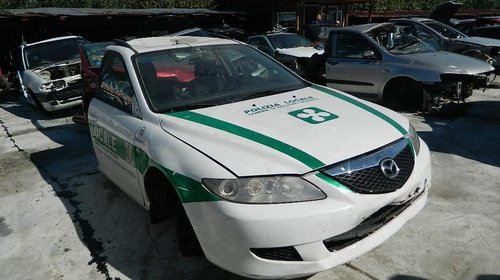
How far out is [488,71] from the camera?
20.7ft

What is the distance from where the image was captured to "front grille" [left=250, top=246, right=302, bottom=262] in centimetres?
214

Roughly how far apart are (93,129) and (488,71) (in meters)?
5.96

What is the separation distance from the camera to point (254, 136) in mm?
2506

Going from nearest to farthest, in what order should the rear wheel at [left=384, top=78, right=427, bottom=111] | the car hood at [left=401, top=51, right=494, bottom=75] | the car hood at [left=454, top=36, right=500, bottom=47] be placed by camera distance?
1. the car hood at [left=401, top=51, right=494, bottom=75]
2. the rear wheel at [left=384, top=78, right=427, bottom=111]
3. the car hood at [left=454, top=36, right=500, bottom=47]

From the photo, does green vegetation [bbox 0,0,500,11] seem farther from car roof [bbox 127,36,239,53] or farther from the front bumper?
the front bumper

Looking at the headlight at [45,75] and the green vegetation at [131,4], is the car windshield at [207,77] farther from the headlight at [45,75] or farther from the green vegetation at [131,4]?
the green vegetation at [131,4]

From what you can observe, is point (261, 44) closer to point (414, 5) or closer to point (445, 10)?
point (445, 10)

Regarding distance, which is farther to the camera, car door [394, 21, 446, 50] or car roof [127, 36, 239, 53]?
car door [394, 21, 446, 50]

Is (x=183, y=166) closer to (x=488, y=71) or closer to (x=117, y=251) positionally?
(x=117, y=251)

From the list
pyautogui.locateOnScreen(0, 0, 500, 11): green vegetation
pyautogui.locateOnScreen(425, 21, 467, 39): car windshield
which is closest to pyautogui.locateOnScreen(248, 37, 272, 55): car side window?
pyautogui.locateOnScreen(425, 21, 467, 39): car windshield

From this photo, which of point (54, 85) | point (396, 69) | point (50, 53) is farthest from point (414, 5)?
point (54, 85)

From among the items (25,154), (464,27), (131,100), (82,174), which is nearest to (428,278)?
(131,100)

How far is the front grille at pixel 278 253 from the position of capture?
2145 millimetres

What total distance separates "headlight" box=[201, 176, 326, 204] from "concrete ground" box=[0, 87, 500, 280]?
787 mm
